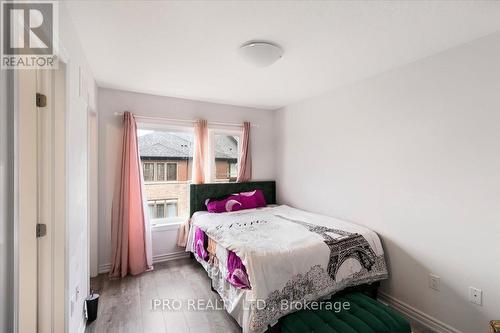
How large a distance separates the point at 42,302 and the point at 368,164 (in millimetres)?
2975

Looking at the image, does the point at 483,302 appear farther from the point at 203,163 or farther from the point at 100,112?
the point at 100,112

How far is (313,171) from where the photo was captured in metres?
3.51

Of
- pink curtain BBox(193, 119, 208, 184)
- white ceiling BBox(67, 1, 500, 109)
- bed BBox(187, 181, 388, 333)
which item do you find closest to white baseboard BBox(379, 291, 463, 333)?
bed BBox(187, 181, 388, 333)

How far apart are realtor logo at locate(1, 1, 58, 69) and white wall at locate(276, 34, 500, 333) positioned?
276 centimetres

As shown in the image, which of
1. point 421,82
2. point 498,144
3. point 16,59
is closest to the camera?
point 16,59

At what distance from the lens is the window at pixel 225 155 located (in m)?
3.95

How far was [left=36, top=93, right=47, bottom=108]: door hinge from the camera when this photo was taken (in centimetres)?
136

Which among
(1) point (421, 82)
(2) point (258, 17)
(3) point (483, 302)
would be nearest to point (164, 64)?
(2) point (258, 17)

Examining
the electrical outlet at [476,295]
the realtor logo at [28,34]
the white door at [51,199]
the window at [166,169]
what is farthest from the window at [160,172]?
the electrical outlet at [476,295]

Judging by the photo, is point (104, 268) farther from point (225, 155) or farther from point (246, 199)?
point (225, 155)

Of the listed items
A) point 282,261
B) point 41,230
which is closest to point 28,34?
point 41,230

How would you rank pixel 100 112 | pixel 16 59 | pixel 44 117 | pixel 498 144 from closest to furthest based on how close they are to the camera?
pixel 16 59 < pixel 44 117 < pixel 498 144 < pixel 100 112

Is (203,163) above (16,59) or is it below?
below

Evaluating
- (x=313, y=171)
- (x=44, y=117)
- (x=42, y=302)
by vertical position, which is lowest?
(x=42, y=302)
